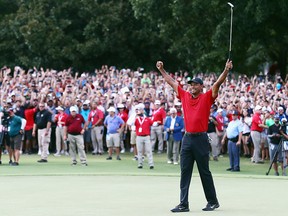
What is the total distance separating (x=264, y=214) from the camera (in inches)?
576

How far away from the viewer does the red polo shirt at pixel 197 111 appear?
1523 centimetres

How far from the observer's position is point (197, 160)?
50.3ft

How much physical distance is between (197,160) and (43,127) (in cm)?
1706

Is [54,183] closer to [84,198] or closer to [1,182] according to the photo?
[1,182]

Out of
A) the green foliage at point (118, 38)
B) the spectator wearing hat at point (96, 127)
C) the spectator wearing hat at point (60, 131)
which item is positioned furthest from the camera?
the green foliage at point (118, 38)

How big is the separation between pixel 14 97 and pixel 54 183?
1253 centimetres

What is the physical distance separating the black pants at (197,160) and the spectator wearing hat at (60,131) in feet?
57.9

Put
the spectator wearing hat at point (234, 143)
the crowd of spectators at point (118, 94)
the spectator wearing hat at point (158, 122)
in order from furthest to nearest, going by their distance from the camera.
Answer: the spectator wearing hat at point (158, 122), the crowd of spectators at point (118, 94), the spectator wearing hat at point (234, 143)

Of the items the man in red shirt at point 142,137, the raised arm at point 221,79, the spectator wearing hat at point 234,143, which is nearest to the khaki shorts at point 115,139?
A: the man in red shirt at point 142,137

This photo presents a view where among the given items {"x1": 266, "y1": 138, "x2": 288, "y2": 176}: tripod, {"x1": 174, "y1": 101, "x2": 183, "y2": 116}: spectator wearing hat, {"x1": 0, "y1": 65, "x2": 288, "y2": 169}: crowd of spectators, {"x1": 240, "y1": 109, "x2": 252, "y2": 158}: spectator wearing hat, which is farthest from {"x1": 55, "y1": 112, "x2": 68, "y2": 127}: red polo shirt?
{"x1": 266, "y1": 138, "x2": 288, "y2": 176}: tripod

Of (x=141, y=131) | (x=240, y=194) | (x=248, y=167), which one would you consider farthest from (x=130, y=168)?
(x=240, y=194)

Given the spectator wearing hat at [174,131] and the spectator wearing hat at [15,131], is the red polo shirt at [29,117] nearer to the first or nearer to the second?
the spectator wearing hat at [15,131]

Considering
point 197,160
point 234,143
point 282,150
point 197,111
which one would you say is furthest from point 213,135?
point 197,111

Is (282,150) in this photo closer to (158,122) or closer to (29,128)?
(158,122)
